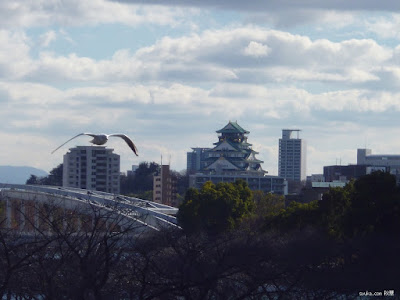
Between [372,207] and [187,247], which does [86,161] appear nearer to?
[372,207]

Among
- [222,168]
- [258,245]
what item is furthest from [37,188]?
[222,168]

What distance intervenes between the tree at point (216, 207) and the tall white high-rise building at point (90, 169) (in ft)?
251

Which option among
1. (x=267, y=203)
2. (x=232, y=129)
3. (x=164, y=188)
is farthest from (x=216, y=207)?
(x=232, y=129)

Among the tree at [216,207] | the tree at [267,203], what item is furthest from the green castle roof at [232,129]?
the tree at [216,207]

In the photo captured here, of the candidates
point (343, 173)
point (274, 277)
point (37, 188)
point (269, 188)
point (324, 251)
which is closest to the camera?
point (274, 277)

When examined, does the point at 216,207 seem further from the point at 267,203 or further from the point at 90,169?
the point at 90,169

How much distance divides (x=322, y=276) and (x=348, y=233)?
25.2 ft

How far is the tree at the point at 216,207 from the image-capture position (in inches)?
2377

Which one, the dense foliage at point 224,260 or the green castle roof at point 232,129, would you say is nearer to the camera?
the dense foliage at point 224,260

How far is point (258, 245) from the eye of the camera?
31.6 m

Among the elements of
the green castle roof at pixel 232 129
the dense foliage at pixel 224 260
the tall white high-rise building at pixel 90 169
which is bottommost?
the dense foliage at pixel 224 260

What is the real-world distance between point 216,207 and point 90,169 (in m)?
82.9

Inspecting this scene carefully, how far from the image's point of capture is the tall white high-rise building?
145 m

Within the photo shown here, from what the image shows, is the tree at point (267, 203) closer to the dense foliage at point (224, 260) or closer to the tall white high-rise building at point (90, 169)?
the dense foliage at point (224, 260)
